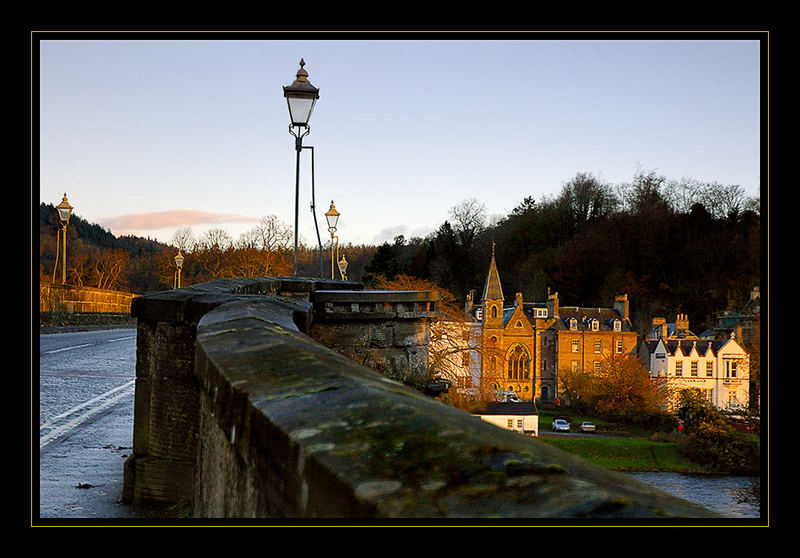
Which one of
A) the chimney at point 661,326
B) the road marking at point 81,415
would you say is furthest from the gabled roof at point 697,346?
the road marking at point 81,415

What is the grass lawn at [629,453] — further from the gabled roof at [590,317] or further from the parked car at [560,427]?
the gabled roof at [590,317]

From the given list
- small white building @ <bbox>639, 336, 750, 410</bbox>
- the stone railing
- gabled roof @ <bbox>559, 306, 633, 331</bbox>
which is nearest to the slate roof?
small white building @ <bbox>639, 336, 750, 410</bbox>

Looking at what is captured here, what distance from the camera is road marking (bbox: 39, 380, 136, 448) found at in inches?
284

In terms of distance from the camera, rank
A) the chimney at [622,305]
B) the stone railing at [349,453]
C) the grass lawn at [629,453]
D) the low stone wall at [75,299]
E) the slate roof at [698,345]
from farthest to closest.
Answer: the chimney at [622,305] < the slate roof at [698,345] < the grass lawn at [629,453] < the low stone wall at [75,299] < the stone railing at [349,453]

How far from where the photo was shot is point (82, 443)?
691cm

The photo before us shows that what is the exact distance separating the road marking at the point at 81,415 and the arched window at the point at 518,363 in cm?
6683

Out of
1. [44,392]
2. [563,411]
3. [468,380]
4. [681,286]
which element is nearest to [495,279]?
[563,411]

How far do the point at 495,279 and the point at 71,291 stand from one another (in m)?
46.3

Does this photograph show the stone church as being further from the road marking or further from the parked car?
the road marking

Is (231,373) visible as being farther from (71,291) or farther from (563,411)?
(563,411)

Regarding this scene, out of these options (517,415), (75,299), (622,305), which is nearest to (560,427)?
(517,415)

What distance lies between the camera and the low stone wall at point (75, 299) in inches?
1164

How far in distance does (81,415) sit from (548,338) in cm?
6986

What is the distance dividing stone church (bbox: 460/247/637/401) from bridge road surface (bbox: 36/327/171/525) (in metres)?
62.4
